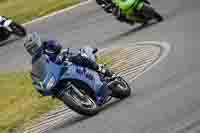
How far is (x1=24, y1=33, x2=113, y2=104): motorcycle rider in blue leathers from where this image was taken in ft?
41.8

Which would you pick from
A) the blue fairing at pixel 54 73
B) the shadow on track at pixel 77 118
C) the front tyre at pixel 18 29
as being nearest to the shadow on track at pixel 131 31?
the front tyre at pixel 18 29

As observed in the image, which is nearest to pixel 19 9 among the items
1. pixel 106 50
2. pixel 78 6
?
pixel 78 6

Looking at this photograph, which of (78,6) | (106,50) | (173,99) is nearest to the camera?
(173,99)

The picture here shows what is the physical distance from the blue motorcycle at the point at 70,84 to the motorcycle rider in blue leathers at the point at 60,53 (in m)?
0.08

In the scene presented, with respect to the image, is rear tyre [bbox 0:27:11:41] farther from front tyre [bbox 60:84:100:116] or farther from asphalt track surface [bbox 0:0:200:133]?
front tyre [bbox 60:84:100:116]

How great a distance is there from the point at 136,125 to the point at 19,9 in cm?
2276

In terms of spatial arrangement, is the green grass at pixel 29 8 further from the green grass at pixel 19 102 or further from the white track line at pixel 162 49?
the white track line at pixel 162 49

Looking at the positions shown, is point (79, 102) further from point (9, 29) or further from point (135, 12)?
point (9, 29)

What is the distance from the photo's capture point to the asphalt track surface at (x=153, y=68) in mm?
11070

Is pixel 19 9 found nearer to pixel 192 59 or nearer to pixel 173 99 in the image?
pixel 192 59

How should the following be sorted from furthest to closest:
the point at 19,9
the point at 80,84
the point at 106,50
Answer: the point at 19,9, the point at 106,50, the point at 80,84

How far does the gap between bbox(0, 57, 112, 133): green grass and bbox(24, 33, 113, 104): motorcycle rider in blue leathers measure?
A: 1.86m

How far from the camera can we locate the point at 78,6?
2919 centimetres

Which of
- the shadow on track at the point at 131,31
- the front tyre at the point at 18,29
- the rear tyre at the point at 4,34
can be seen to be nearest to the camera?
the shadow on track at the point at 131,31
